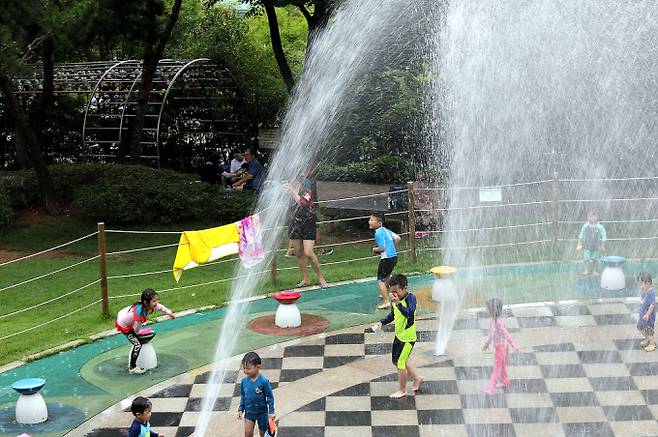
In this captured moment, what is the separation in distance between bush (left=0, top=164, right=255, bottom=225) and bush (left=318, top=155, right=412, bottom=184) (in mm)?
2342

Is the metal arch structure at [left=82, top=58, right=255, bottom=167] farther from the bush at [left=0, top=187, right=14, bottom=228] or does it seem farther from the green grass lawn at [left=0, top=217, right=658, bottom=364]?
the green grass lawn at [left=0, top=217, right=658, bottom=364]

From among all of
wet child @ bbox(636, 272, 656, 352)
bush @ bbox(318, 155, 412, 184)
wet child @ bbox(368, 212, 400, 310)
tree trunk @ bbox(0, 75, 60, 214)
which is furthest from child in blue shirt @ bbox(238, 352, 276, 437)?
tree trunk @ bbox(0, 75, 60, 214)

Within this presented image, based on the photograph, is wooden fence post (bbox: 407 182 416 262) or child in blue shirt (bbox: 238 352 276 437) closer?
child in blue shirt (bbox: 238 352 276 437)

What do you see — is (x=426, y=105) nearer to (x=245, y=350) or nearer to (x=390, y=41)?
(x=390, y=41)

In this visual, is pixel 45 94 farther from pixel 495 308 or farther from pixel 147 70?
pixel 495 308

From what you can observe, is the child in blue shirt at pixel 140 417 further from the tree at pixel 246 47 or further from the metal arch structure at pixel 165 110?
the tree at pixel 246 47

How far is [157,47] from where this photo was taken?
796 inches

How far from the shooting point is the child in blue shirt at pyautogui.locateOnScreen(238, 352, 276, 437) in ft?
24.2

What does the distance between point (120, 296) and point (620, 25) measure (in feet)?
30.8

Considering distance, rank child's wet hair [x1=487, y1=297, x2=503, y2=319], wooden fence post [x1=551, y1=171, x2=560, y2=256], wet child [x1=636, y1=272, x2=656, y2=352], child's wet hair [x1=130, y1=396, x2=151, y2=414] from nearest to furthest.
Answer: child's wet hair [x1=130, y1=396, x2=151, y2=414] < child's wet hair [x1=487, y1=297, x2=503, y2=319] < wet child [x1=636, y1=272, x2=656, y2=352] < wooden fence post [x1=551, y1=171, x2=560, y2=256]

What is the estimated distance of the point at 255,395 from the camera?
7414 millimetres

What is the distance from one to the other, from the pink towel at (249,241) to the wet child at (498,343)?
4.38 metres

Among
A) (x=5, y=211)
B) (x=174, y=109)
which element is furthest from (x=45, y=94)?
(x=5, y=211)

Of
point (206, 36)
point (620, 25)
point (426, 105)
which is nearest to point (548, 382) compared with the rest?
point (620, 25)
